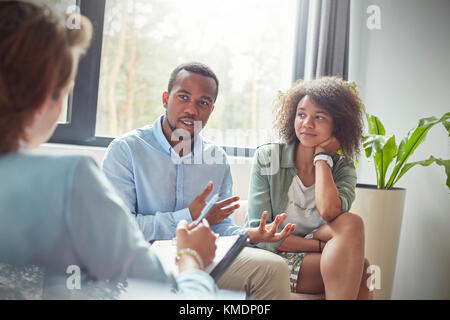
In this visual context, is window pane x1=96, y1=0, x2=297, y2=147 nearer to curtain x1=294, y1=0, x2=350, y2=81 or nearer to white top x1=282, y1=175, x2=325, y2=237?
curtain x1=294, y1=0, x2=350, y2=81

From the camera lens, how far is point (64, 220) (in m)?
0.50

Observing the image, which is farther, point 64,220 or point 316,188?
point 316,188

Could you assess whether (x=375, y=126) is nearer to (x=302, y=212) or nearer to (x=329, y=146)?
(x=329, y=146)

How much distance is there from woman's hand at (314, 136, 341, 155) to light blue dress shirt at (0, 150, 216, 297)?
1122 millimetres

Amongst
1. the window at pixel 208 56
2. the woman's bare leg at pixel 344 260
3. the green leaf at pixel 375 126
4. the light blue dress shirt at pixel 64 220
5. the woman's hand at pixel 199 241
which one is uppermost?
the window at pixel 208 56

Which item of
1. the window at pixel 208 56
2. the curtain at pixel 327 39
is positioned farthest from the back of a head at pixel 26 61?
the curtain at pixel 327 39

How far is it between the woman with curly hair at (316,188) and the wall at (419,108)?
514 mm

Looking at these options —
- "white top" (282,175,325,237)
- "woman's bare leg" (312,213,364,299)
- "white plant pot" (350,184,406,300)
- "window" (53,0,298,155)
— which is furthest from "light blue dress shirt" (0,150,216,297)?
"window" (53,0,298,155)

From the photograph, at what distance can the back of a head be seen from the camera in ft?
1.68

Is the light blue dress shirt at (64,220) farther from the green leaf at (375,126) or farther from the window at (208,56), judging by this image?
the window at (208,56)

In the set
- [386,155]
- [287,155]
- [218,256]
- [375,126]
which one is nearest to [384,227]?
[386,155]

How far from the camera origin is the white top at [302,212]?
57.6 inches

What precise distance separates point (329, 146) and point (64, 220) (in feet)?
4.12
